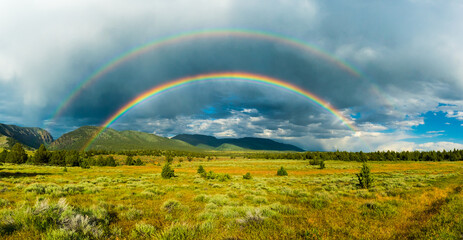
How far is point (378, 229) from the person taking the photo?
23.7 ft

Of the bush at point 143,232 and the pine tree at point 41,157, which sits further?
the pine tree at point 41,157

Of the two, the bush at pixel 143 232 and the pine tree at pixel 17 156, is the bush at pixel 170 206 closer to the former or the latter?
the bush at pixel 143 232

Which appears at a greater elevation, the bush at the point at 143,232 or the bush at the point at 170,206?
the bush at the point at 143,232

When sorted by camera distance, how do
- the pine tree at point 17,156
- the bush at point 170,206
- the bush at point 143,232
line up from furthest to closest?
the pine tree at point 17,156 → the bush at point 170,206 → the bush at point 143,232

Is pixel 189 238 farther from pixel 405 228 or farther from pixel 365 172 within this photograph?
pixel 365 172

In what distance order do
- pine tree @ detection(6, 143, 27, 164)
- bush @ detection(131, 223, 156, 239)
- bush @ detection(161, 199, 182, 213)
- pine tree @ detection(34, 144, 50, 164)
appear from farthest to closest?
1. pine tree @ detection(34, 144, 50, 164)
2. pine tree @ detection(6, 143, 27, 164)
3. bush @ detection(161, 199, 182, 213)
4. bush @ detection(131, 223, 156, 239)

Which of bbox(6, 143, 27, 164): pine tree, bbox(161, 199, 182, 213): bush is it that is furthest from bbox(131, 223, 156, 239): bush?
bbox(6, 143, 27, 164): pine tree

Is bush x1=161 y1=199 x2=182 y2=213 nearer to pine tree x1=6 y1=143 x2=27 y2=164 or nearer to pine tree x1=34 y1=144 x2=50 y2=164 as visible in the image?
pine tree x1=34 y1=144 x2=50 y2=164

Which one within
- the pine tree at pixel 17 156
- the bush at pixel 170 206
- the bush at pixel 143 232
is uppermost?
the bush at pixel 143 232

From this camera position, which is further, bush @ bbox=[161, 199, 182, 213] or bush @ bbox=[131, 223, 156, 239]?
Answer: bush @ bbox=[161, 199, 182, 213]

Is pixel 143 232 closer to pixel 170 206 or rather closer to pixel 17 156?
pixel 170 206

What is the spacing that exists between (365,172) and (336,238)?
16.4 m

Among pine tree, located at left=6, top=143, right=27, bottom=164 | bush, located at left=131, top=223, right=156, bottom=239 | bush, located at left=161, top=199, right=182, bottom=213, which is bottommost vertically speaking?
pine tree, located at left=6, top=143, right=27, bottom=164

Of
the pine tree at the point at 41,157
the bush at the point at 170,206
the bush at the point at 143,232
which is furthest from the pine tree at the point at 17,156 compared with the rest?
the bush at the point at 143,232
